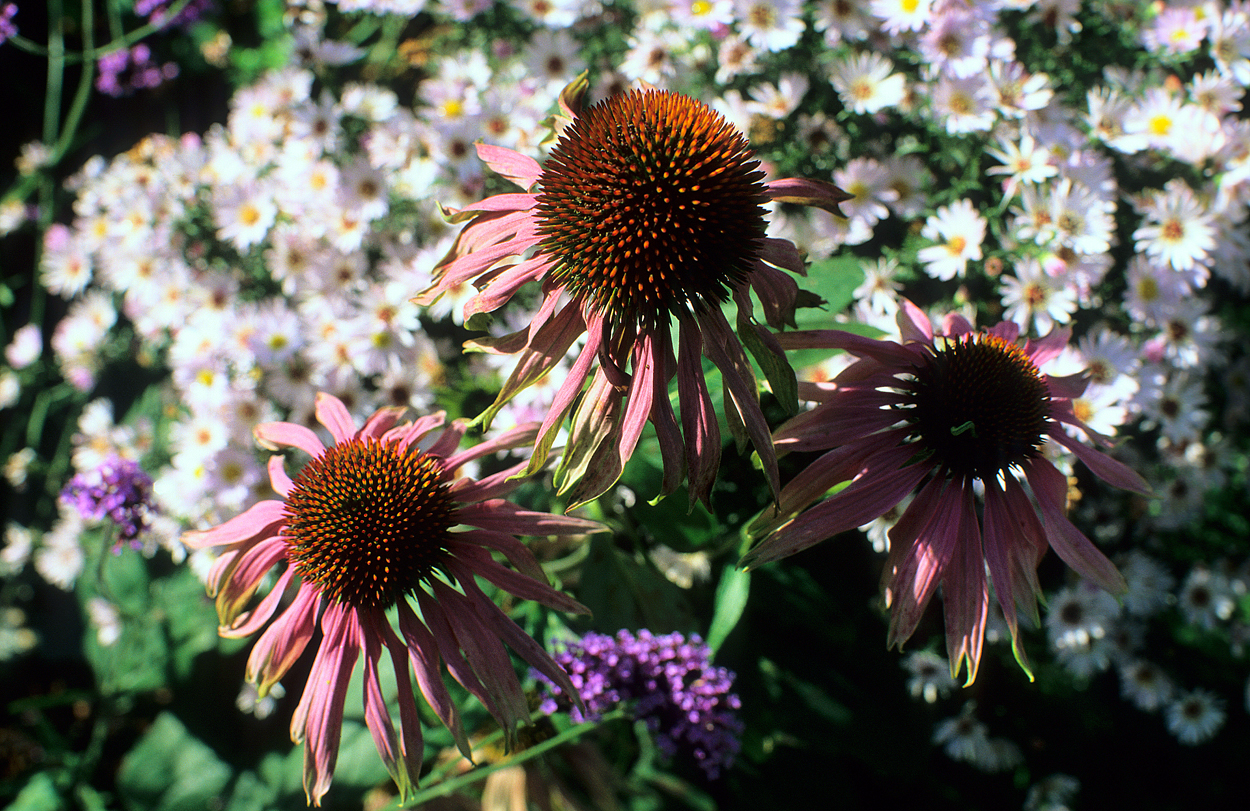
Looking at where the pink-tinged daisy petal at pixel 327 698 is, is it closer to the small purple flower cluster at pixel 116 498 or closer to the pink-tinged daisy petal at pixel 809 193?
the small purple flower cluster at pixel 116 498

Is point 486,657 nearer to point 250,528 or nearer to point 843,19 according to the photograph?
point 250,528

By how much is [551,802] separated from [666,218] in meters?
0.84

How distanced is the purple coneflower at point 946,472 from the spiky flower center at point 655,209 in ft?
0.37

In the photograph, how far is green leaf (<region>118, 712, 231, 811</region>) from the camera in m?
1.40

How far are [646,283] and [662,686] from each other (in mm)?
525

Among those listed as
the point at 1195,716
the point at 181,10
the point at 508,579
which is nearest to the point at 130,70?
the point at 181,10

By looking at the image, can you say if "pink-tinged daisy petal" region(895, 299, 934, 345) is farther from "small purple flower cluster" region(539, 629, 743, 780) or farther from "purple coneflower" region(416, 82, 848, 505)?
"small purple flower cluster" region(539, 629, 743, 780)

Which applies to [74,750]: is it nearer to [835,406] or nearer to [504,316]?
[504,316]

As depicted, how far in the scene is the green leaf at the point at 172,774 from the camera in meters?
1.40

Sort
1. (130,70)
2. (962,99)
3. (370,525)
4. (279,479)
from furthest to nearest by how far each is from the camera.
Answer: (130,70) → (962,99) → (279,479) → (370,525)

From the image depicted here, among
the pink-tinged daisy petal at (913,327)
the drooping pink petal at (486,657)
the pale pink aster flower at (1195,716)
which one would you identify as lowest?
the pale pink aster flower at (1195,716)

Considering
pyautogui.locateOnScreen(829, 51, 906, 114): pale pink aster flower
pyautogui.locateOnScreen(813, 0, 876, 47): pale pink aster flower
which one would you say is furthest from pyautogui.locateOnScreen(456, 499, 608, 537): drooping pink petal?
pyautogui.locateOnScreen(813, 0, 876, 47): pale pink aster flower

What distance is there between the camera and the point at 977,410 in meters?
0.79

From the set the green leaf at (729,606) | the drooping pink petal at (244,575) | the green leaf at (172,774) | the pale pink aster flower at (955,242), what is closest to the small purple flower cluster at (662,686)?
the green leaf at (729,606)
